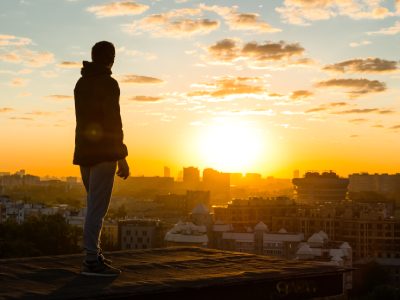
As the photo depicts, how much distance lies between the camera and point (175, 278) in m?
5.86

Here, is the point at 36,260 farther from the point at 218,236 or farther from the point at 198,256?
the point at 218,236

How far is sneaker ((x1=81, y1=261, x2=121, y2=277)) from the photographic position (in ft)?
19.6

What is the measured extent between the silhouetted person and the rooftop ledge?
0.46 m

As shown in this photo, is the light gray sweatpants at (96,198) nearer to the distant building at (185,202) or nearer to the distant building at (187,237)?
the distant building at (187,237)

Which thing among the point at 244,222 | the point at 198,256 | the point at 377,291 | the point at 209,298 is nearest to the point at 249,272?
the point at 209,298

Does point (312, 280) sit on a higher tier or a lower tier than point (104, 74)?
lower

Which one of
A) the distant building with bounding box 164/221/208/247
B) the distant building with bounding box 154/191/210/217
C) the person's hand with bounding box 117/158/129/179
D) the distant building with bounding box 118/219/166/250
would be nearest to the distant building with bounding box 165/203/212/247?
the distant building with bounding box 164/221/208/247

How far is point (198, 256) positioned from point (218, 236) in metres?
55.3

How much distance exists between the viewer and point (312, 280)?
6715 mm

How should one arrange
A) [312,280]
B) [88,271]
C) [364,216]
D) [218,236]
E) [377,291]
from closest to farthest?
1. [88,271]
2. [312,280]
3. [377,291]
4. [218,236]
5. [364,216]

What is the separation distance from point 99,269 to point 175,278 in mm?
621

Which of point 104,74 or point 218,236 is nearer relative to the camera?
point 104,74

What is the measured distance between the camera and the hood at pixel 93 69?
633 cm

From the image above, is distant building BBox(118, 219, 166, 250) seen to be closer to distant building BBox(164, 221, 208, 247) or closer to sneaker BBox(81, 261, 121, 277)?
distant building BBox(164, 221, 208, 247)
